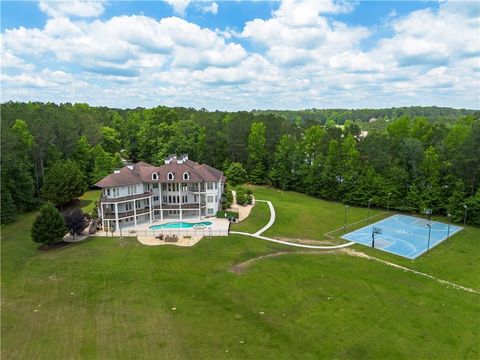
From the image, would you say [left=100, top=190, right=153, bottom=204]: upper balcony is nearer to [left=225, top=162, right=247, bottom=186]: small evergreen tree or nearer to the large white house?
the large white house

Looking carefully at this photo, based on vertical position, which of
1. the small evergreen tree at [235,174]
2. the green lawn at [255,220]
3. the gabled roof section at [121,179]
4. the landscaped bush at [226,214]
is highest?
the gabled roof section at [121,179]

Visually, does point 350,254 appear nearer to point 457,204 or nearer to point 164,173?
point 457,204

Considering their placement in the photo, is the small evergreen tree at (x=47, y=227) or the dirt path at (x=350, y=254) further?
the small evergreen tree at (x=47, y=227)

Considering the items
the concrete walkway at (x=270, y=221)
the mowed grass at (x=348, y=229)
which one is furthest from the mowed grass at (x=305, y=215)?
the concrete walkway at (x=270, y=221)

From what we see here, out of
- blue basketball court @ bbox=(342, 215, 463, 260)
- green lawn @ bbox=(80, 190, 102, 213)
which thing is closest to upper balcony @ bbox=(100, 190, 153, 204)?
green lawn @ bbox=(80, 190, 102, 213)

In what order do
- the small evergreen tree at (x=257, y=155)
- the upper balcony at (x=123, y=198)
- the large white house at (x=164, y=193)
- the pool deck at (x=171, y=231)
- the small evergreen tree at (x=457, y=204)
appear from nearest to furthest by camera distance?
the pool deck at (x=171, y=231) < the upper balcony at (x=123, y=198) < the large white house at (x=164, y=193) < the small evergreen tree at (x=457, y=204) < the small evergreen tree at (x=257, y=155)

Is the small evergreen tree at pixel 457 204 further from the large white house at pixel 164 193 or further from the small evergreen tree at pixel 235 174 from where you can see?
the small evergreen tree at pixel 235 174

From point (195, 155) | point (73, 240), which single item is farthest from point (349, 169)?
Result: point (73, 240)

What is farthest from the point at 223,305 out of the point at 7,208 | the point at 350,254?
the point at 7,208
